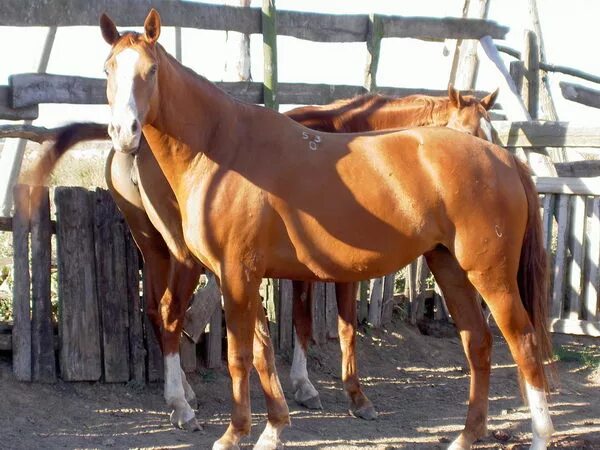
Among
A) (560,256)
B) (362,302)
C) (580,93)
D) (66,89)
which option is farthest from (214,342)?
(580,93)

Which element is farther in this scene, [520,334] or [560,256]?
[560,256]

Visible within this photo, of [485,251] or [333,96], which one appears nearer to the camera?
[485,251]

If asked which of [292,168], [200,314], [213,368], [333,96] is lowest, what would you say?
[213,368]

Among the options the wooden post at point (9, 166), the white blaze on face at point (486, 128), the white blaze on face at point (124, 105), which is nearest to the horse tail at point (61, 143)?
the white blaze on face at point (124, 105)

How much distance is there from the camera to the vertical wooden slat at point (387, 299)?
7938mm

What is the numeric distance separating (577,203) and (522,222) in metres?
3.17

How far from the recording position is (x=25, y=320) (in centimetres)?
587

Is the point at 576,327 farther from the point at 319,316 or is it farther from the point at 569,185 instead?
the point at 319,316

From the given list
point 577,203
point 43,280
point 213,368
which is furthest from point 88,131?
point 577,203

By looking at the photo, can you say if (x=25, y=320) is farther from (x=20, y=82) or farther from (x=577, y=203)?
(x=577, y=203)

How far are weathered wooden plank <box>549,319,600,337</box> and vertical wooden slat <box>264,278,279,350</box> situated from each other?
8.48ft

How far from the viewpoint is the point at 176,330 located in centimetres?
575

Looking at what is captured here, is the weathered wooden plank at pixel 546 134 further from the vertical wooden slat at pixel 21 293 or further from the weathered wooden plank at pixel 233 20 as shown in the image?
the vertical wooden slat at pixel 21 293

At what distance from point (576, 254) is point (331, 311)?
2.29 meters
